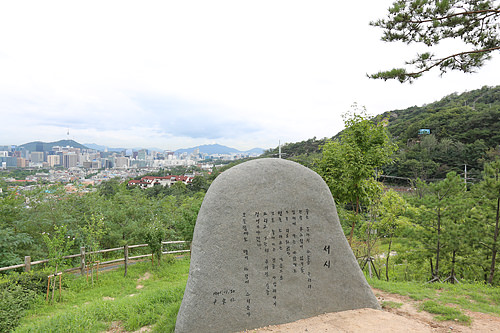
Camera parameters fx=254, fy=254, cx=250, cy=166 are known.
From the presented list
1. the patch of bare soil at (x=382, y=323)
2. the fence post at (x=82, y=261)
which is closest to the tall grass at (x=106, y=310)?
the fence post at (x=82, y=261)

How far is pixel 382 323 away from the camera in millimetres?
4109

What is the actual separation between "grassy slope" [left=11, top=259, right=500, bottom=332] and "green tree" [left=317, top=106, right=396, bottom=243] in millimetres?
2481

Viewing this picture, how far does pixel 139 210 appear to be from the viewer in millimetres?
13852

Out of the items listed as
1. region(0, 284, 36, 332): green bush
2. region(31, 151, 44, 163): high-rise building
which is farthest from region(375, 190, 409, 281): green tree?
region(31, 151, 44, 163): high-rise building

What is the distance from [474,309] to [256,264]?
4.57 metres

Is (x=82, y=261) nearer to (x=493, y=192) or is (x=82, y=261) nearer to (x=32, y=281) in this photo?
(x=32, y=281)

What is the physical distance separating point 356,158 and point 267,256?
373 cm

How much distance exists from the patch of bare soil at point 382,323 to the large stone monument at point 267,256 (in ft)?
0.49

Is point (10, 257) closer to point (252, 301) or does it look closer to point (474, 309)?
point (252, 301)

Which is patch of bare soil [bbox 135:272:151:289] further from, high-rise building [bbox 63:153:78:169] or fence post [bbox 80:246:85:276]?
high-rise building [bbox 63:153:78:169]

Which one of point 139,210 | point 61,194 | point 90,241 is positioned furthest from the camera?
point 139,210

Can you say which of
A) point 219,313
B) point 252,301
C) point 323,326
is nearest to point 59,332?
point 219,313

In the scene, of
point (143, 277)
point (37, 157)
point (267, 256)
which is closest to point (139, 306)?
point (267, 256)

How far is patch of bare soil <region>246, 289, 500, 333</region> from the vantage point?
3959 mm
